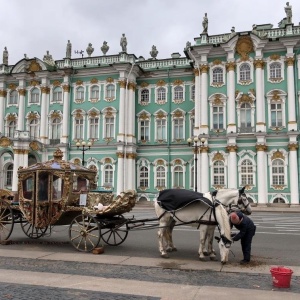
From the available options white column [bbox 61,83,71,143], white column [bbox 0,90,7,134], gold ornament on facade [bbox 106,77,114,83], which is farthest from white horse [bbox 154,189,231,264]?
white column [bbox 0,90,7,134]

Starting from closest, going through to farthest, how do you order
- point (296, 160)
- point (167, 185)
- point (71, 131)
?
point (296, 160) < point (167, 185) < point (71, 131)

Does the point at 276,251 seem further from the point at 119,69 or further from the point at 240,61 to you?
the point at 119,69

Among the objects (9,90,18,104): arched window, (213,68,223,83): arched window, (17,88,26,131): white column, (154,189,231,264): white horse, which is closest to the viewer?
(154,189,231,264): white horse

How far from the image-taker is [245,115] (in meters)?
38.5

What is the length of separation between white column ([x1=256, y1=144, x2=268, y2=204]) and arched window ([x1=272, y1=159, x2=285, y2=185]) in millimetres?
879

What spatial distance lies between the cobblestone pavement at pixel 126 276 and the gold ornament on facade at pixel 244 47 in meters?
32.7

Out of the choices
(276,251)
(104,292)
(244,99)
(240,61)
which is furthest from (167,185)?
(104,292)

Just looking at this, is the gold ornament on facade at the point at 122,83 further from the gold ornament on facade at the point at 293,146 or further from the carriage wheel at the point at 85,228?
the carriage wheel at the point at 85,228

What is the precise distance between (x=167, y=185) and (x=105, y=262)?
32.2 metres

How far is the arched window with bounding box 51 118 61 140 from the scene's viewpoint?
45678 mm

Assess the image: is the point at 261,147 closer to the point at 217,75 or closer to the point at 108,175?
the point at 217,75

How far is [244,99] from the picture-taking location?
126 ft

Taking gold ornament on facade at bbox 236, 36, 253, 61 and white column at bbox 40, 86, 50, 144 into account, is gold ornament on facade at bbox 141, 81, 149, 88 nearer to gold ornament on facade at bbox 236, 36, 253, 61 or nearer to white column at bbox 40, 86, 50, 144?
gold ornament on facade at bbox 236, 36, 253, 61

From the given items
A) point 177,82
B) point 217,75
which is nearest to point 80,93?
point 177,82
